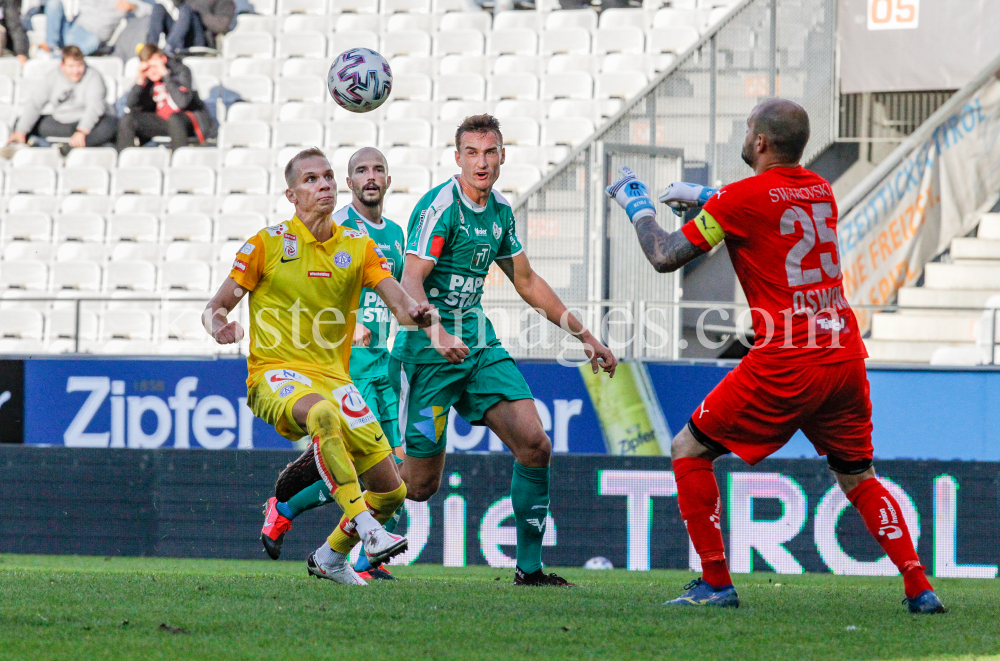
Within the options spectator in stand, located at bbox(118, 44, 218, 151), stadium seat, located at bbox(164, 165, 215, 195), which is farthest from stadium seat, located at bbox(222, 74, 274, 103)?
stadium seat, located at bbox(164, 165, 215, 195)

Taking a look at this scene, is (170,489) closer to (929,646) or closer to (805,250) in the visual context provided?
(805,250)

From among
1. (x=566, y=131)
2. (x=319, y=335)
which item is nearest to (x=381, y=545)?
(x=319, y=335)

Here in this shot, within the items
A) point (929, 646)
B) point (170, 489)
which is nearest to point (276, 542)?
point (929, 646)

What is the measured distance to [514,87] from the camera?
16.9 metres

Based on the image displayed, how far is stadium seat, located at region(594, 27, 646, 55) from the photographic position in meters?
16.6

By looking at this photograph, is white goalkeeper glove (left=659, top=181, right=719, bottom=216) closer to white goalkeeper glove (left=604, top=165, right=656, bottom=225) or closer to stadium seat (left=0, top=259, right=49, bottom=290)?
white goalkeeper glove (left=604, top=165, right=656, bottom=225)

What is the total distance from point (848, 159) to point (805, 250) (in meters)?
10.3

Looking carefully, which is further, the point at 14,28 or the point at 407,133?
the point at 14,28

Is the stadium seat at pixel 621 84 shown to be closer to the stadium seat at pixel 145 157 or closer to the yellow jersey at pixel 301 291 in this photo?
the stadium seat at pixel 145 157

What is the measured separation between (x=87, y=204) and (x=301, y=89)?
11.0 ft

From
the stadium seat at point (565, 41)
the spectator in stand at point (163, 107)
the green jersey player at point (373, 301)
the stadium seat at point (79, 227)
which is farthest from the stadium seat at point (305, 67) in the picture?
the green jersey player at point (373, 301)

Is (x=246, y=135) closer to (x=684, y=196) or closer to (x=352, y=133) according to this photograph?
(x=352, y=133)

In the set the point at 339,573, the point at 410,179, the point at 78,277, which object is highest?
the point at 410,179

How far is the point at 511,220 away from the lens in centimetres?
693
